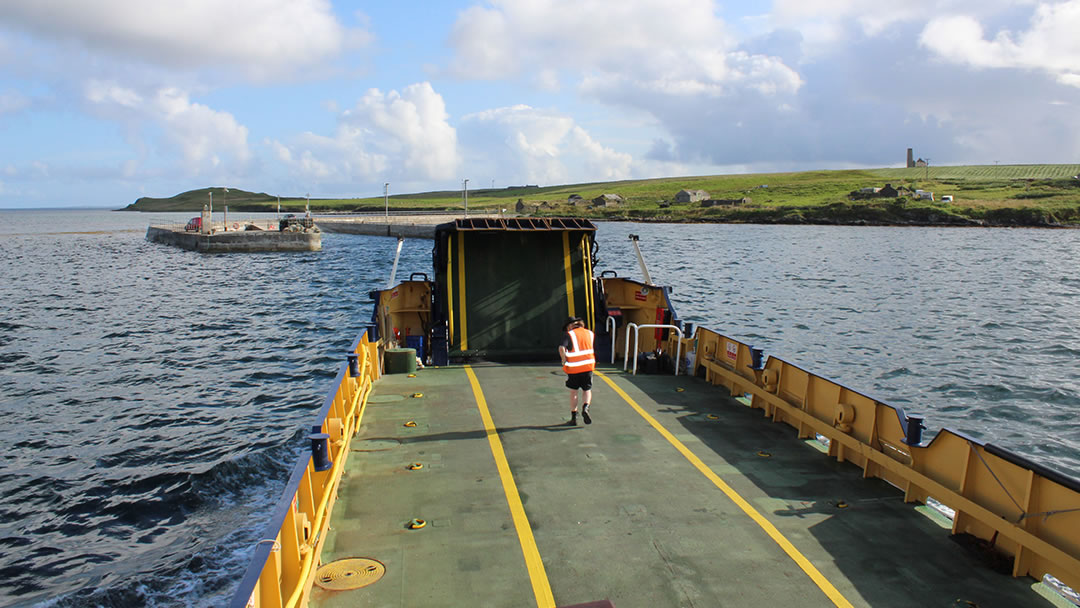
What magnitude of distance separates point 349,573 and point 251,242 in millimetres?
82522

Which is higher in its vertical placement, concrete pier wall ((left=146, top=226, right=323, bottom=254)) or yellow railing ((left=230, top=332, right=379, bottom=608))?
concrete pier wall ((left=146, top=226, right=323, bottom=254))

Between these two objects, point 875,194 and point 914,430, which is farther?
point 875,194

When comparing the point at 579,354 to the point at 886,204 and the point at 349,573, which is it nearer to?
the point at 349,573

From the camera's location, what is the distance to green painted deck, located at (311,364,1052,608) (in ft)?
20.6

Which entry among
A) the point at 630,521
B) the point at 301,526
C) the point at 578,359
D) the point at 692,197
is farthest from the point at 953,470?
the point at 692,197

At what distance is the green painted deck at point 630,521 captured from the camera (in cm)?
629

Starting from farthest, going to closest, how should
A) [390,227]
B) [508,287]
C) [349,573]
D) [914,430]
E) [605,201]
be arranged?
[605,201], [390,227], [508,287], [914,430], [349,573]

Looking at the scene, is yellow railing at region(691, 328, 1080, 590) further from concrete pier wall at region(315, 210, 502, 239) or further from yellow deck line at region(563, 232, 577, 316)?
concrete pier wall at region(315, 210, 502, 239)

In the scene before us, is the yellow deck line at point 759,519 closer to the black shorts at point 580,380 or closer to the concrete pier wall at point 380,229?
the black shorts at point 580,380

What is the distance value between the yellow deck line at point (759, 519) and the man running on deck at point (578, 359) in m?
1.24

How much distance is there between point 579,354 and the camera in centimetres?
1061

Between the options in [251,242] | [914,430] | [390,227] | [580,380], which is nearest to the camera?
[914,430]

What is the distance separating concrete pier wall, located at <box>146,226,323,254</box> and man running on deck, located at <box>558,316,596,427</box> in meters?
78.8

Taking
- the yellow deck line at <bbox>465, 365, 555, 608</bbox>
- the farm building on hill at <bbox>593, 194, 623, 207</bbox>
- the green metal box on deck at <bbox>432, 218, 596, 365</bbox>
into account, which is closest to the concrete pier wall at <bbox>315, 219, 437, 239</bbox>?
the farm building on hill at <bbox>593, 194, 623, 207</bbox>
